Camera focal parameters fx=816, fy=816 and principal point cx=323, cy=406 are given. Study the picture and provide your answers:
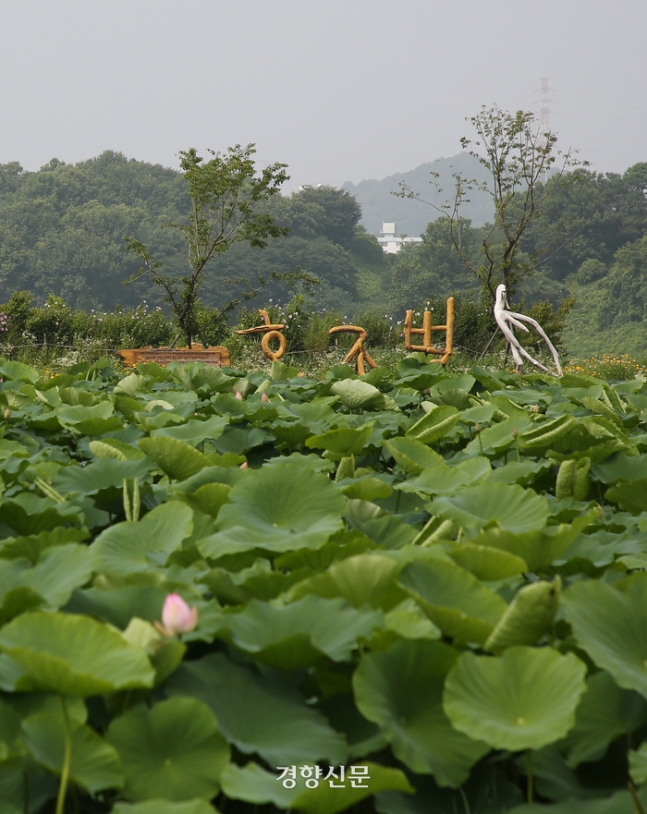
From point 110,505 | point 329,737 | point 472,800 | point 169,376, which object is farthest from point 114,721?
point 169,376

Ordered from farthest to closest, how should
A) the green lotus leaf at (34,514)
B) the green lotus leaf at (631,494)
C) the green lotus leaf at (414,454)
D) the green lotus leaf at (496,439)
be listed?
the green lotus leaf at (496,439) < the green lotus leaf at (414,454) < the green lotus leaf at (631,494) < the green lotus leaf at (34,514)

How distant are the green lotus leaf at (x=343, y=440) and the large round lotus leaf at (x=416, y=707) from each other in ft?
2.93

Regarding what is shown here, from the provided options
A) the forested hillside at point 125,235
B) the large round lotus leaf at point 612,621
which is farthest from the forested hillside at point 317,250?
the large round lotus leaf at point 612,621

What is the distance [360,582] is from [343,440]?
33.0 inches

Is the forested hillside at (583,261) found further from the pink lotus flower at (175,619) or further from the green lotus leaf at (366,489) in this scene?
the pink lotus flower at (175,619)

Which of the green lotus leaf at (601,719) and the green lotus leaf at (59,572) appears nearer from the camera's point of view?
the green lotus leaf at (601,719)

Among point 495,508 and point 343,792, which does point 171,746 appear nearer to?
point 343,792

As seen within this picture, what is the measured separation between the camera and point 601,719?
71 cm

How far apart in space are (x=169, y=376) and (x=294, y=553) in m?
2.36

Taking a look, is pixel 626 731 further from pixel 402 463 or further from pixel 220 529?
pixel 402 463

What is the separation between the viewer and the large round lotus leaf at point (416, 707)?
665mm

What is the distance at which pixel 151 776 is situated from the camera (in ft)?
2.09

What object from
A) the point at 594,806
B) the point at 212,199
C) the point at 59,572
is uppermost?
the point at 212,199

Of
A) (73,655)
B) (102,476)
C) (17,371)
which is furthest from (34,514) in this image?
(17,371)
